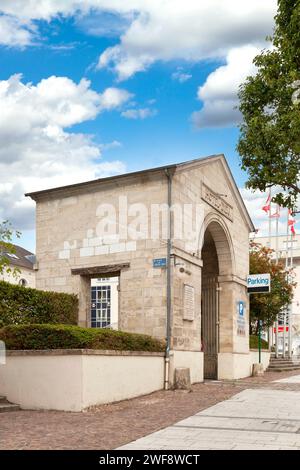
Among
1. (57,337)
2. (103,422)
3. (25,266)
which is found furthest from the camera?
(25,266)

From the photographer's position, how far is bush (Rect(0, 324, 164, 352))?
44.3ft

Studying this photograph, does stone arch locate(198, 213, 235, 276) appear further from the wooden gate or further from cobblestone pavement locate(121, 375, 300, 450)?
cobblestone pavement locate(121, 375, 300, 450)

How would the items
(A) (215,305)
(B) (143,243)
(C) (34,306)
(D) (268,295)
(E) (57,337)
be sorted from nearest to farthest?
(E) (57,337), (C) (34,306), (B) (143,243), (A) (215,305), (D) (268,295)

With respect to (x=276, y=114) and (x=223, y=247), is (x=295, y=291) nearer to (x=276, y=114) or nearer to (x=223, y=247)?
(x=223, y=247)

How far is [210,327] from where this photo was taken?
23484mm

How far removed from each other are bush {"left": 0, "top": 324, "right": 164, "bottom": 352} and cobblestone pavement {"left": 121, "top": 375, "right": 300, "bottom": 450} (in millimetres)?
2822

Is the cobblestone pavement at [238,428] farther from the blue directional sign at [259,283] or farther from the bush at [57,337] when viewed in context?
the blue directional sign at [259,283]

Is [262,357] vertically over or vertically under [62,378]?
under

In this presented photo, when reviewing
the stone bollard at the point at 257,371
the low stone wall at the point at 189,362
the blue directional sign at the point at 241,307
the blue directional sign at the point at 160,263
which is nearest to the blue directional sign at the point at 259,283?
the blue directional sign at the point at 241,307

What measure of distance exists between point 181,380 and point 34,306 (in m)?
4.58

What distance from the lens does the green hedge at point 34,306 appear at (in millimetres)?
15859

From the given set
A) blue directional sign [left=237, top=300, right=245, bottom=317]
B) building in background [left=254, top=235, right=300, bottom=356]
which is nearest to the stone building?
blue directional sign [left=237, top=300, right=245, bottom=317]

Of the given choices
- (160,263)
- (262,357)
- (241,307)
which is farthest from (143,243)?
(262,357)

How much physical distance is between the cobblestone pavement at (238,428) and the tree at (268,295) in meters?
15.7
